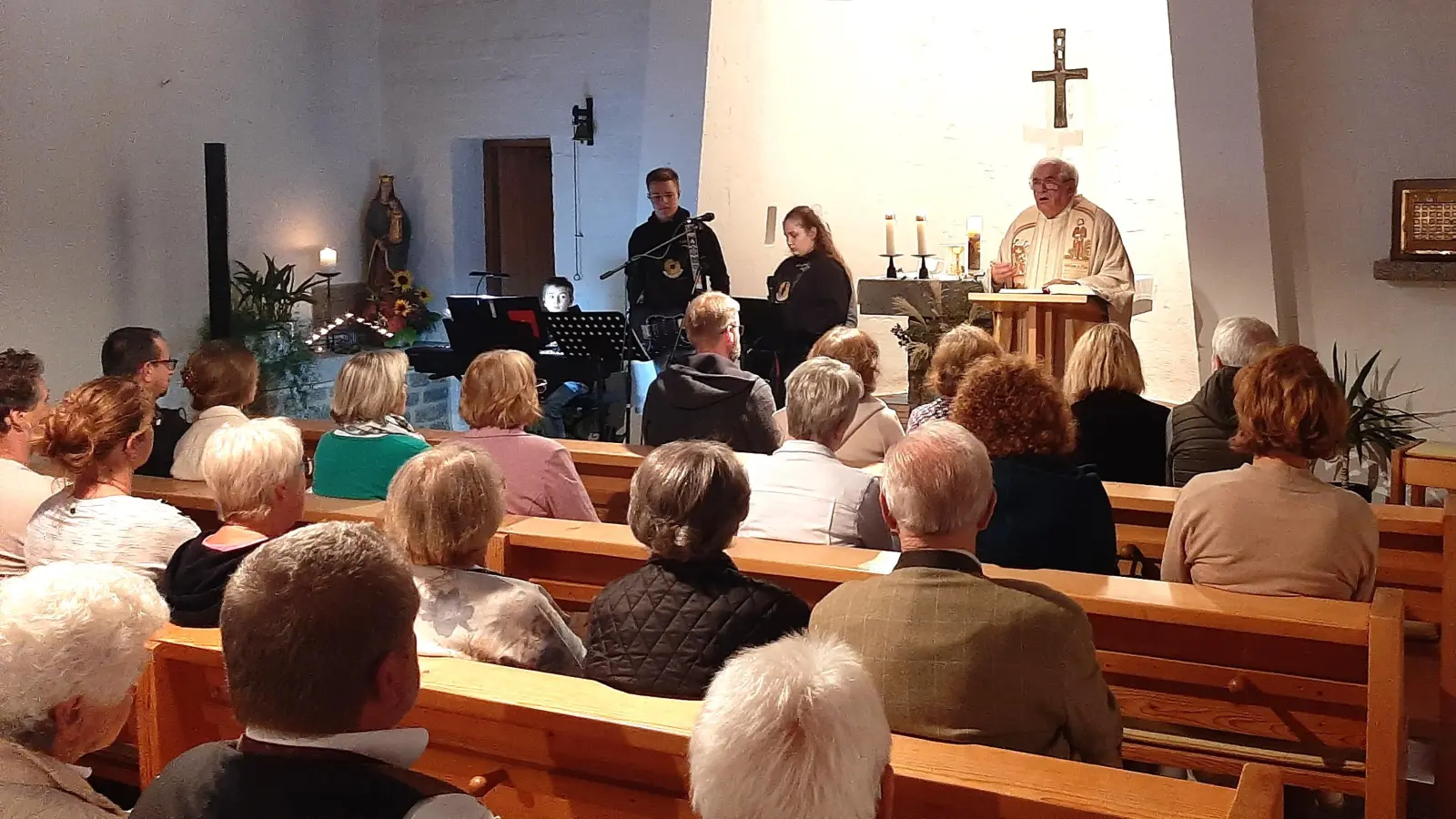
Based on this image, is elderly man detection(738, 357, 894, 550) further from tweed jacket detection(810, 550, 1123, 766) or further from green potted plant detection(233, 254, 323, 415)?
green potted plant detection(233, 254, 323, 415)

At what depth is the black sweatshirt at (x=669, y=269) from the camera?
7.17 metres

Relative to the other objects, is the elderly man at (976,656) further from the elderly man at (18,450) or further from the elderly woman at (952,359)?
the elderly man at (18,450)

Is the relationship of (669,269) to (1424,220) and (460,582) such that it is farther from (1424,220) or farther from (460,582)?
(460,582)

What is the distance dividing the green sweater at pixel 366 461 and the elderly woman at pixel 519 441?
18 centimetres

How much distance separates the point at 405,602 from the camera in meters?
1.40

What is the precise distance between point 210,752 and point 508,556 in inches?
69.7

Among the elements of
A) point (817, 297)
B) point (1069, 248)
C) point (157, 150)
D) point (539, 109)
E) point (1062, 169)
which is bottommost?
point (817, 297)

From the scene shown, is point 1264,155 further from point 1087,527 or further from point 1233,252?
point 1087,527

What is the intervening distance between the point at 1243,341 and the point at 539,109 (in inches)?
246

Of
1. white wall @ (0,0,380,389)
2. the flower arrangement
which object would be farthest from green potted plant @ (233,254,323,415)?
the flower arrangement

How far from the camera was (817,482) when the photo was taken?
10.0ft

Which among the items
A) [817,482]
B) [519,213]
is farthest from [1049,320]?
[519,213]

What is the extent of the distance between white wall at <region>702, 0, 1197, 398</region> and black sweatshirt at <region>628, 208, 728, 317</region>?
66 centimetres

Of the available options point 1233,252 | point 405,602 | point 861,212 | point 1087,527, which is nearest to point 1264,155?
point 1233,252
